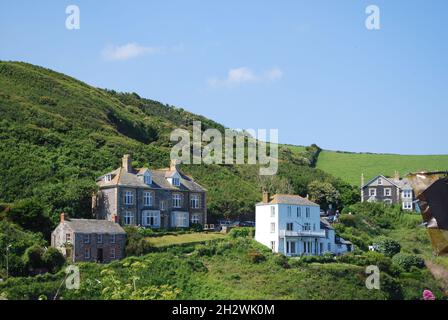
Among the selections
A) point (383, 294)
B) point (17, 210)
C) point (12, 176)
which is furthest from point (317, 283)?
point (12, 176)

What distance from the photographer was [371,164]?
111 m

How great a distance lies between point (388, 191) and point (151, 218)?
1632 inches

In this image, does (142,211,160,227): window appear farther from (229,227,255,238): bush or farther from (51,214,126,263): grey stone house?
(51,214,126,263): grey stone house

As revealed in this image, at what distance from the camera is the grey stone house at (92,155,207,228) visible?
53.2m

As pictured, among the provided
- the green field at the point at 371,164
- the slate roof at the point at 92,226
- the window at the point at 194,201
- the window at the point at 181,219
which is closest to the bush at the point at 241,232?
the window at the point at 181,219

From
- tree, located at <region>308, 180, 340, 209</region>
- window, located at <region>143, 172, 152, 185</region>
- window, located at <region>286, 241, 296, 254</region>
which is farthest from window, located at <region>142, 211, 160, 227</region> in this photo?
tree, located at <region>308, 180, 340, 209</region>

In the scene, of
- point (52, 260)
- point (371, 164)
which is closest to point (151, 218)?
point (52, 260)

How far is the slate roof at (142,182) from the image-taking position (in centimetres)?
5384

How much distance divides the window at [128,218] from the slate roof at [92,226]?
4628 mm

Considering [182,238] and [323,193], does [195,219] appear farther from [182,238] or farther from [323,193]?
[323,193]

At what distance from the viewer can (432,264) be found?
54844mm

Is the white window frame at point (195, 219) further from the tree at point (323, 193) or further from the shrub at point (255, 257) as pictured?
the tree at point (323, 193)
